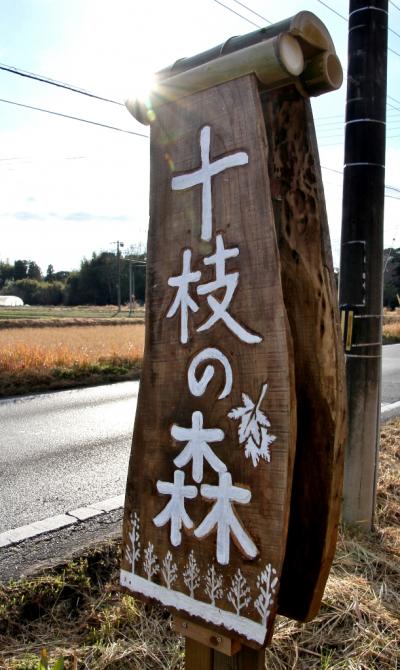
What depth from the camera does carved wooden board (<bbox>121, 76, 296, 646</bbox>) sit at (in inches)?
46.7

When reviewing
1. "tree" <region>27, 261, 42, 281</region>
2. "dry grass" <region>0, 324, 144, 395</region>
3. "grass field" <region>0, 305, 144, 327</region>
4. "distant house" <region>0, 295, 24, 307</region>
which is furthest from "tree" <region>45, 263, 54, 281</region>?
"dry grass" <region>0, 324, 144, 395</region>

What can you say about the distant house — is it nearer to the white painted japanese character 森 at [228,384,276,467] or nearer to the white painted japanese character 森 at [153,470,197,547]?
the white painted japanese character 森 at [153,470,197,547]

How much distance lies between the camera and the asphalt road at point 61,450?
12.2 ft

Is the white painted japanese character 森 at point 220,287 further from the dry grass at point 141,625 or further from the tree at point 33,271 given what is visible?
the tree at point 33,271

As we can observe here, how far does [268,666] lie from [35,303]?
62.6 meters

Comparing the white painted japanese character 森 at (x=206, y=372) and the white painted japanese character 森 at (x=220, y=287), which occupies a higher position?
the white painted japanese character 森 at (x=220, y=287)

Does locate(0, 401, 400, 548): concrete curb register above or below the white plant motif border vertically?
below

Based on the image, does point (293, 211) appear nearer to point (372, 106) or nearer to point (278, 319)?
point (278, 319)

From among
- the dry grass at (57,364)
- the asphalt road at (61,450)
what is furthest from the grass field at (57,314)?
the asphalt road at (61,450)

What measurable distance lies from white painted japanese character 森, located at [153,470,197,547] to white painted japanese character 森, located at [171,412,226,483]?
34mm

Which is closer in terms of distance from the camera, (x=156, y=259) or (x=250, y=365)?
(x=250, y=365)

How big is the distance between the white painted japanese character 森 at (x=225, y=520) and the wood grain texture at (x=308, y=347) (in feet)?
0.57

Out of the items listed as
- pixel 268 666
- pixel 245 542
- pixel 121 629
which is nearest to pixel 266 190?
pixel 245 542

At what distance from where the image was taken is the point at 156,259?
148cm
